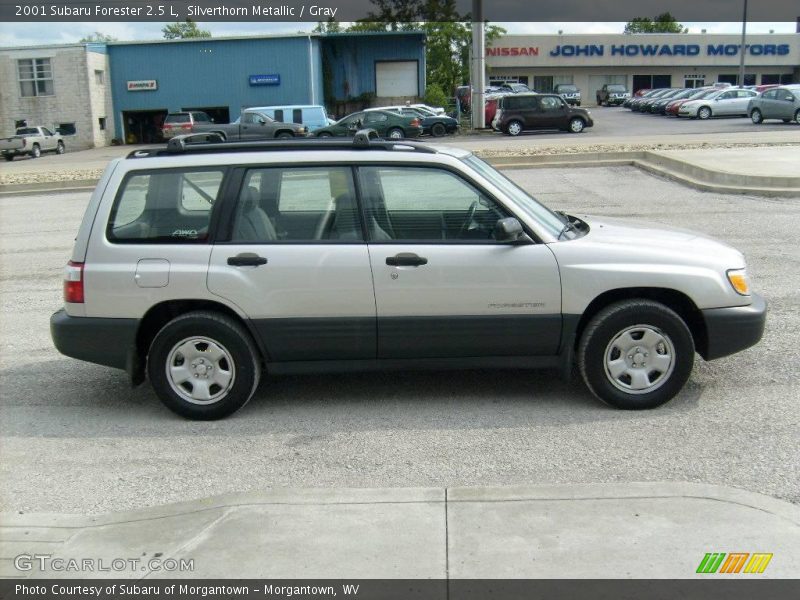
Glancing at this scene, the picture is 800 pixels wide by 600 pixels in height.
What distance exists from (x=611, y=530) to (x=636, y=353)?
1.81 m

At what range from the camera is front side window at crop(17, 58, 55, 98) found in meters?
52.9

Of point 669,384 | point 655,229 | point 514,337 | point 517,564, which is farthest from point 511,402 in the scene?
point 517,564

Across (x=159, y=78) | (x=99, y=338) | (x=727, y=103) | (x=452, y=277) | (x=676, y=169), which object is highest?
(x=159, y=78)

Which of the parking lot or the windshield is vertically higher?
the windshield

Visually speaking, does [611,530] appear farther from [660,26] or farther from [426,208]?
[660,26]

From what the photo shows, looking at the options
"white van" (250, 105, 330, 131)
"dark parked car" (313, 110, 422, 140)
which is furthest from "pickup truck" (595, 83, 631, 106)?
"dark parked car" (313, 110, 422, 140)

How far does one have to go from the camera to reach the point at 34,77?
5322cm

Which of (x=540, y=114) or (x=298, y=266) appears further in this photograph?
(x=540, y=114)

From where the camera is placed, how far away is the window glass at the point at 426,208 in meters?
5.52

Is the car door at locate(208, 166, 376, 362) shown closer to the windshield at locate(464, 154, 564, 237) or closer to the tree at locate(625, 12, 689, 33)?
the windshield at locate(464, 154, 564, 237)

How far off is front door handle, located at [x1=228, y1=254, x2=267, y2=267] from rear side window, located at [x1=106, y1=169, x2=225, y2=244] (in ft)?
1.11

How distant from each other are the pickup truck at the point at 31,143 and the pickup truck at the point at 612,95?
43.2m
